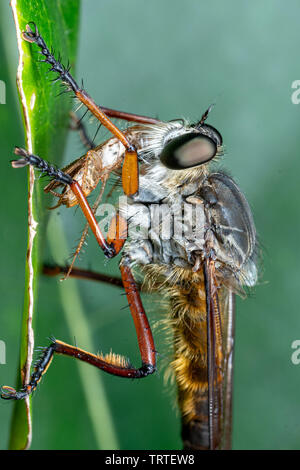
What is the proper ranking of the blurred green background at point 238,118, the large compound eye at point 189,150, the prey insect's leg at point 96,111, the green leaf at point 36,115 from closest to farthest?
the green leaf at point 36,115, the prey insect's leg at point 96,111, the large compound eye at point 189,150, the blurred green background at point 238,118

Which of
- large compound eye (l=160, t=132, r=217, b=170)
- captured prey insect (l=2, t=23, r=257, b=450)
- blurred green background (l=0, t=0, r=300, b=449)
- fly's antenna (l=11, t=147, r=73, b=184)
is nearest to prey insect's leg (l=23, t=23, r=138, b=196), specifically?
captured prey insect (l=2, t=23, r=257, b=450)

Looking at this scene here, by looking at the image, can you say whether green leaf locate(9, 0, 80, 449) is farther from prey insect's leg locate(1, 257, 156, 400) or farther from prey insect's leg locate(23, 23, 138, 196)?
prey insect's leg locate(1, 257, 156, 400)

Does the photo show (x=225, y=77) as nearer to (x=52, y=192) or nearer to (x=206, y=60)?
(x=206, y=60)

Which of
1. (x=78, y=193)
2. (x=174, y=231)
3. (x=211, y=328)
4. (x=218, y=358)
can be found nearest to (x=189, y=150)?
(x=174, y=231)

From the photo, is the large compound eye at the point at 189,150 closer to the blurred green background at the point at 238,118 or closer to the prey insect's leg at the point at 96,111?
the prey insect's leg at the point at 96,111

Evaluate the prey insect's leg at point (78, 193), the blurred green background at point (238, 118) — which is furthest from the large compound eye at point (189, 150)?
the blurred green background at point (238, 118)

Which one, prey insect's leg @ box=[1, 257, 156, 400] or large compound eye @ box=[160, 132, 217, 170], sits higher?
large compound eye @ box=[160, 132, 217, 170]
